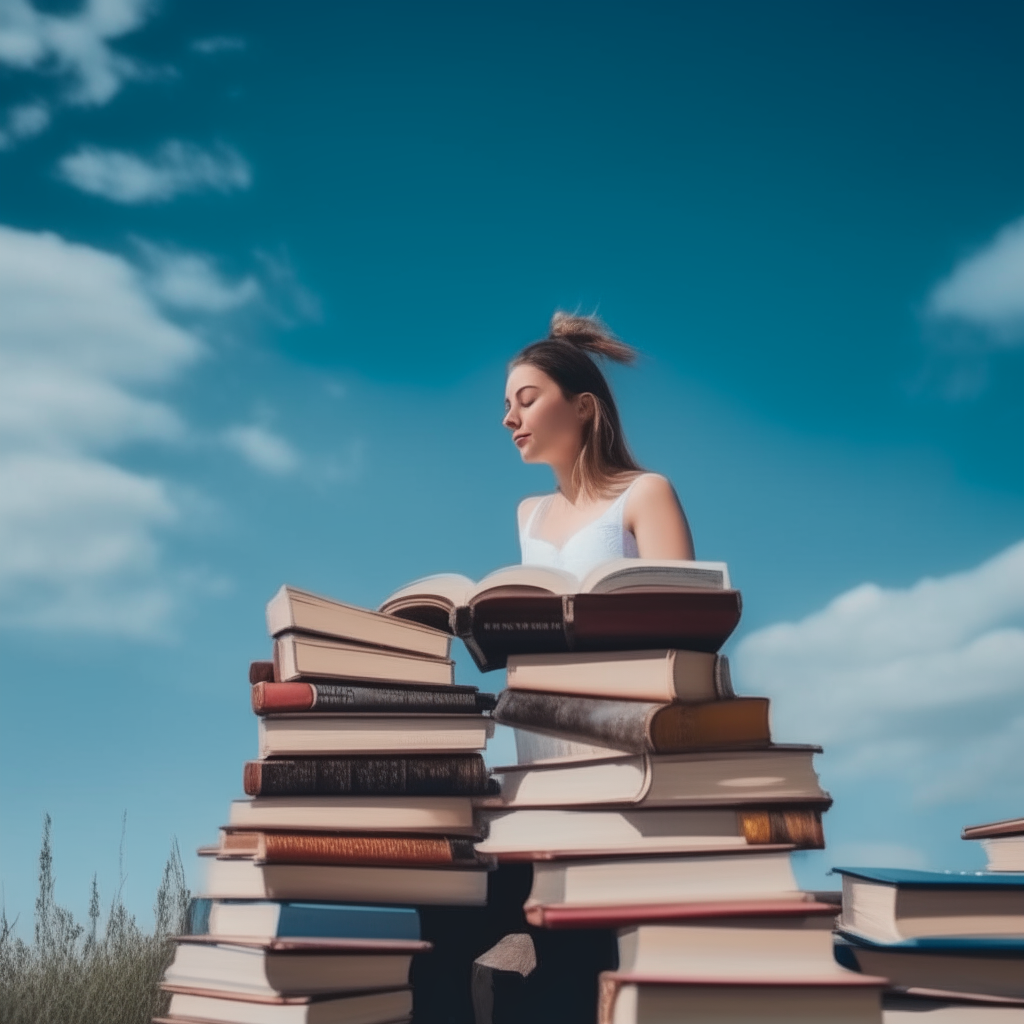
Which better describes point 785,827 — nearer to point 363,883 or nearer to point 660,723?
point 660,723

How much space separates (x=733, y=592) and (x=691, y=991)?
704mm

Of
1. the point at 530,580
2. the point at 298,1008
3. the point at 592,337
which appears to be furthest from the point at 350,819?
the point at 592,337

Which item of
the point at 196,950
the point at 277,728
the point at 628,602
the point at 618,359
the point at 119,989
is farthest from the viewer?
the point at 119,989

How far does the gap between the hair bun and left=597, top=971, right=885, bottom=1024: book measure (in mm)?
2486

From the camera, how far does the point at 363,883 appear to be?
2389 mm

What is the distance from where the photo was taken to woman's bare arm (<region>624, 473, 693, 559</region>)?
3.38m

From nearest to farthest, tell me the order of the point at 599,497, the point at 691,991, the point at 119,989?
1. the point at 691,991
2. the point at 599,497
3. the point at 119,989

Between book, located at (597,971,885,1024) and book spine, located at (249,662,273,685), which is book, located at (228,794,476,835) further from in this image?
book, located at (597,971,885,1024)

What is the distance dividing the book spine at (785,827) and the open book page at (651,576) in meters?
0.44

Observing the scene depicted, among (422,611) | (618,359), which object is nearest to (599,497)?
(618,359)

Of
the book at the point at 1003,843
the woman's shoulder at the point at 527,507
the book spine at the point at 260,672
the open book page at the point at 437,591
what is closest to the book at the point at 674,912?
the open book page at the point at 437,591

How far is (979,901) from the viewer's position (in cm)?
241

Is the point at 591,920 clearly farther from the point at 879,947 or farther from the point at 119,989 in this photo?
the point at 119,989

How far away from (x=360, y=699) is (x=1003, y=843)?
166 cm
